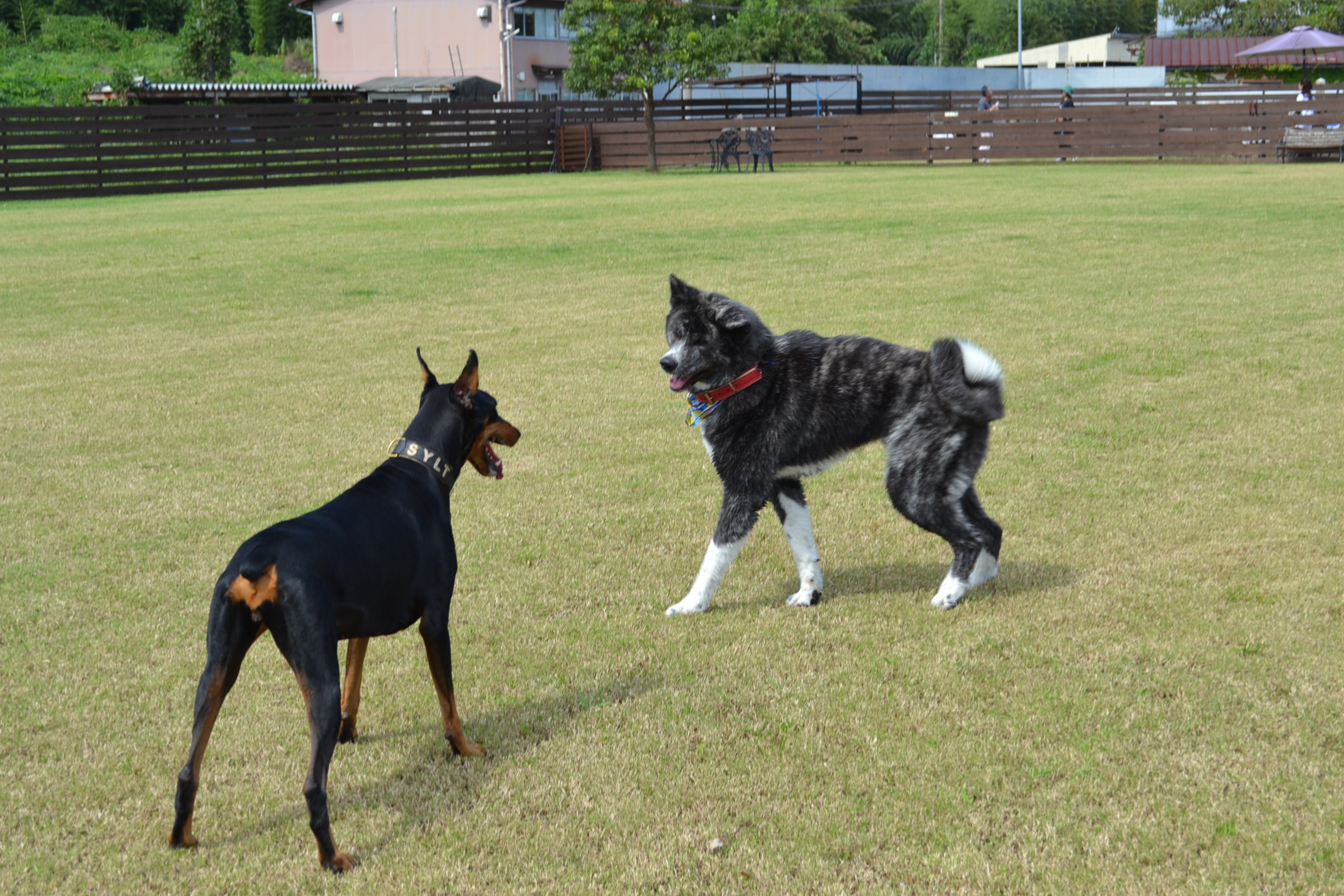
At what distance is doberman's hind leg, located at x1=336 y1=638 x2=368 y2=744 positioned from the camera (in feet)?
13.2

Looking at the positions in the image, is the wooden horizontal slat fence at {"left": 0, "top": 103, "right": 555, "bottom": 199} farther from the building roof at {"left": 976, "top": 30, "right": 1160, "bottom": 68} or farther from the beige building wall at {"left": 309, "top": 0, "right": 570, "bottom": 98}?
the building roof at {"left": 976, "top": 30, "right": 1160, "bottom": 68}

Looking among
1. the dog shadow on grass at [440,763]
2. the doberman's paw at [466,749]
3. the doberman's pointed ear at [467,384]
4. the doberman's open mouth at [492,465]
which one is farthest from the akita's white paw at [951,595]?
the doberman's pointed ear at [467,384]

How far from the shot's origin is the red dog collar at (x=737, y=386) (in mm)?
5148

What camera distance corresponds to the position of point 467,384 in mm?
4051

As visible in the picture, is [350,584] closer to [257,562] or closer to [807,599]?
[257,562]

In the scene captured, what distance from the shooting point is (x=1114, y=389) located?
905 centimetres

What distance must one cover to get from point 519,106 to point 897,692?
3735 cm

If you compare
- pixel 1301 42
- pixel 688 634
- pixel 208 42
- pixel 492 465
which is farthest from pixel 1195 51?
pixel 492 465

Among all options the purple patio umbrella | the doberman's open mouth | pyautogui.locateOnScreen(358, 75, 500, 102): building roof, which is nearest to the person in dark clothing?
the purple patio umbrella

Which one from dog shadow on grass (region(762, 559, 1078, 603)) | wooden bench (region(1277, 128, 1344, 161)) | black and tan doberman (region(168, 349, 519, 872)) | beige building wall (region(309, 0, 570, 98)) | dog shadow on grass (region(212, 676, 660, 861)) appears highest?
beige building wall (region(309, 0, 570, 98))

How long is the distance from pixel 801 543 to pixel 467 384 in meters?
1.89

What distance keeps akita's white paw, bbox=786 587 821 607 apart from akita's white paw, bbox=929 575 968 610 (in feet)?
1.61

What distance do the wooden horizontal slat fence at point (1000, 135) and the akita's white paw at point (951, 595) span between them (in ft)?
112

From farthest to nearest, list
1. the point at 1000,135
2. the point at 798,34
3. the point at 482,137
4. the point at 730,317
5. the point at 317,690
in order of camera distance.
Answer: the point at 798,34
the point at 482,137
the point at 1000,135
the point at 730,317
the point at 317,690
